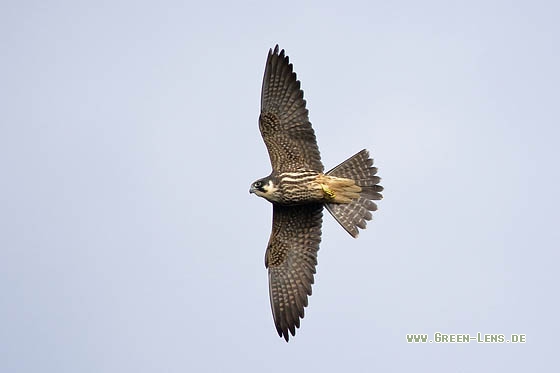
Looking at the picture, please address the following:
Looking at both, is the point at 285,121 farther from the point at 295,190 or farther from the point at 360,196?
the point at 360,196

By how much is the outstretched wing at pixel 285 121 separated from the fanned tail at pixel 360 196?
0.54 metres

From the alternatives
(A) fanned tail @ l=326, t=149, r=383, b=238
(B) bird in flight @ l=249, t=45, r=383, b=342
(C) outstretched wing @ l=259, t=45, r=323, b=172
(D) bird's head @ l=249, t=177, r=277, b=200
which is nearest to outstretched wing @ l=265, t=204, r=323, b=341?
(B) bird in flight @ l=249, t=45, r=383, b=342

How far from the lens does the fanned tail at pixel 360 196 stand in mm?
16453

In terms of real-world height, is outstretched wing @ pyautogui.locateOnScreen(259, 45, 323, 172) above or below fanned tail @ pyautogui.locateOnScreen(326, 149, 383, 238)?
above

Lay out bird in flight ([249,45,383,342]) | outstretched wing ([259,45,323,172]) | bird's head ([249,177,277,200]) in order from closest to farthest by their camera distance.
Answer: bird's head ([249,177,277,200]) → bird in flight ([249,45,383,342]) → outstretched wing ([259,45,323,172])

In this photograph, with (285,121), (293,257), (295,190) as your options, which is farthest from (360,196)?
(285,121)

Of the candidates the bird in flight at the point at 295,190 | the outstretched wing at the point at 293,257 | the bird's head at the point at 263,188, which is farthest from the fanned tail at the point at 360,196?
the bird's head at the point at 263,188

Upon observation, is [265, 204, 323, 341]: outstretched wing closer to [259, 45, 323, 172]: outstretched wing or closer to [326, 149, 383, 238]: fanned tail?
[326, 149, 383, 238]: fanned tail

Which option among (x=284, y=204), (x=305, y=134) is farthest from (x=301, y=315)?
(x=305, y=134)

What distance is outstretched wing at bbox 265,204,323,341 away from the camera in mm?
16547

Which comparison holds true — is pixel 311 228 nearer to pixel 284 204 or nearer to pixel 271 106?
pixel 284 204

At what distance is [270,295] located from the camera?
1672 cm

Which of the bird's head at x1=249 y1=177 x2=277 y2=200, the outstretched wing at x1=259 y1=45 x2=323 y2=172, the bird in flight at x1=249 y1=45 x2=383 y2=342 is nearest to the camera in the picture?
the bird's head at x1=249 y1=177 x2=277 y2=200

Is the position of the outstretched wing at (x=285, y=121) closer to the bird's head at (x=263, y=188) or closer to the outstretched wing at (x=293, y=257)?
the bird's head at (x=263, y=188)
